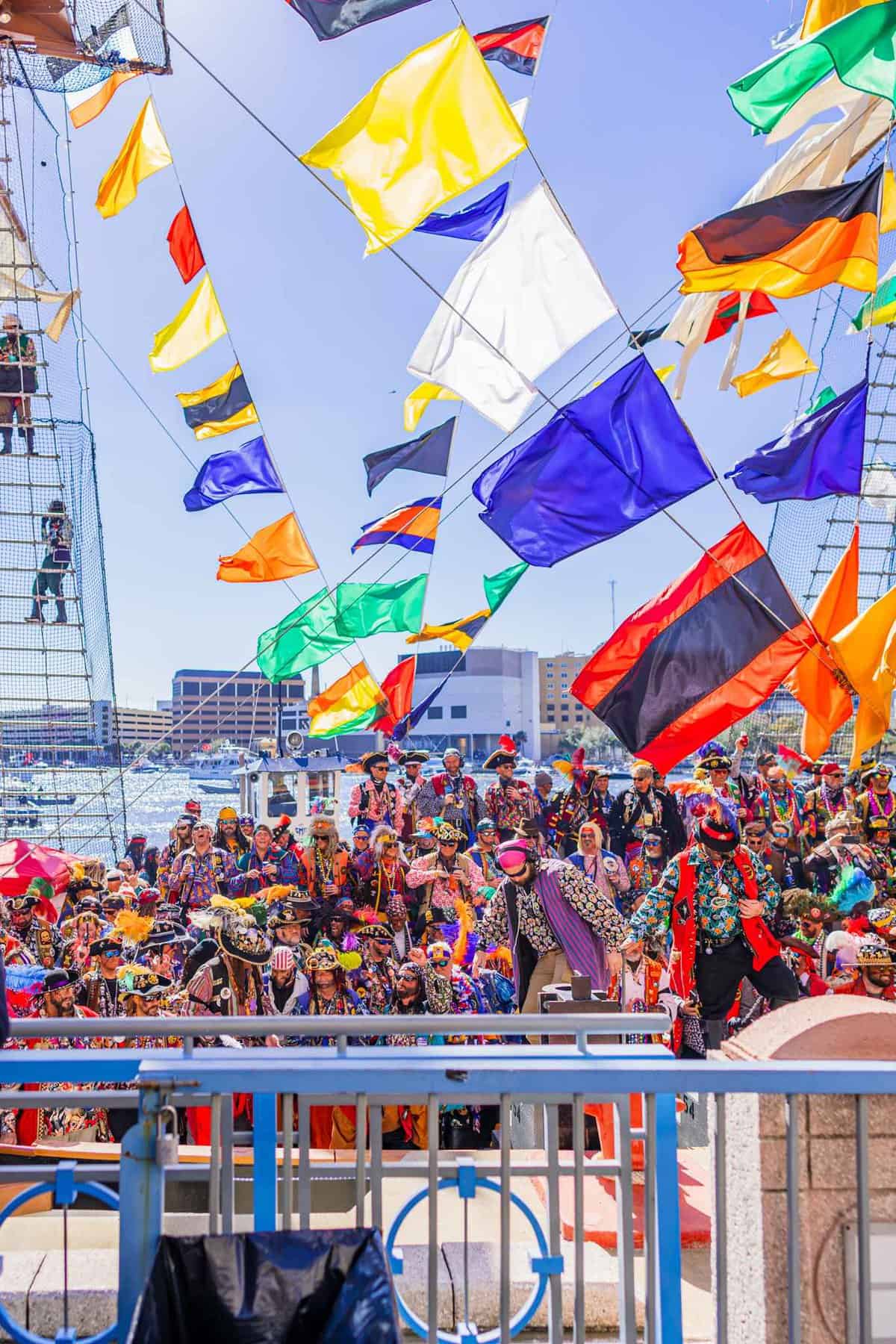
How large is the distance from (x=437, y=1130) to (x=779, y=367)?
1001cm

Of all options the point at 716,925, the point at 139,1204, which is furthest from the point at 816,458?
the point at 139,1204

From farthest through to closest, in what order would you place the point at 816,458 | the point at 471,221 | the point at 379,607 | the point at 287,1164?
the point at 379,607 < the point at 471,221 < the point at 816,458 < the point at 287,1164

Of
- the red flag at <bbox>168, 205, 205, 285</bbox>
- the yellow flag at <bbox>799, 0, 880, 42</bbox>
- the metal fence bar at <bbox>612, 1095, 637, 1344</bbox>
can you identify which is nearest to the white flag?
the yellow flag at <bbox>799, 0, 880, 42</bbox>

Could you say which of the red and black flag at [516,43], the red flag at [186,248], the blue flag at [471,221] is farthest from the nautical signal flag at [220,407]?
the red and black flag at [516,43]

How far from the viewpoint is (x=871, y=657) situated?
22.4 ft

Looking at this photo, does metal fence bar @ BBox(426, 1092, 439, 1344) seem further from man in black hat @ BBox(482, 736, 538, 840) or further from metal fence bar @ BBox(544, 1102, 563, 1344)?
man in black hat @ BBox(482, 736, 538, 840)

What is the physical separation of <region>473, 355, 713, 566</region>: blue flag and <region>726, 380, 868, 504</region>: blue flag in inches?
55.4

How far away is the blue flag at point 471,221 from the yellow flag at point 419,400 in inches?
65.2

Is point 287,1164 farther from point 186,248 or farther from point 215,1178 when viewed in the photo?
point 186,248

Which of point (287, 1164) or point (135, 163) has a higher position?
point (135, 163)

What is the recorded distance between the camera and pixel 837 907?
349 inches

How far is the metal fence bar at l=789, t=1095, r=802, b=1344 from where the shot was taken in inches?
95.0

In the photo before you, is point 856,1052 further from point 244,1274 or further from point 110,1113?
point 110,1113

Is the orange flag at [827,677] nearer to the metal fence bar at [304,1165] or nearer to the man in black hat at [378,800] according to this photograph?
the metal fence bar at [304,1165]
